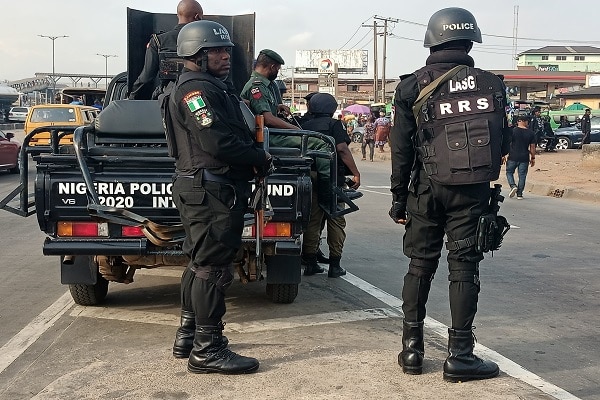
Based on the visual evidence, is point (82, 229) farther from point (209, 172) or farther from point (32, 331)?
point (209, 172)

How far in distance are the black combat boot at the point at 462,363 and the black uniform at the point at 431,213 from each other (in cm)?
6

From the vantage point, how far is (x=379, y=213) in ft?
41.3

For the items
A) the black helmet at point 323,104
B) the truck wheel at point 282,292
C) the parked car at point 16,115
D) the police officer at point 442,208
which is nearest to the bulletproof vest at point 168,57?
the black helmet at point 323,104

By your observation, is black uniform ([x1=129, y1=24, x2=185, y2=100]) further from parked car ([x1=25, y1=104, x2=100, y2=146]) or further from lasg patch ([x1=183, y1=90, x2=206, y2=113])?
parked car ([x1=25, y1=104, x2=100, y2=146])

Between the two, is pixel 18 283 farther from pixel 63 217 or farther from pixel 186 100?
pixel 186 100

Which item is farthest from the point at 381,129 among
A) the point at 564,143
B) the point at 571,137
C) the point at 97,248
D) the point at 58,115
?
the point at 97,248

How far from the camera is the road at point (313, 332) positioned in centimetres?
413

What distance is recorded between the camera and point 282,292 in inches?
237

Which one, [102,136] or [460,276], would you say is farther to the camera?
[102,136]

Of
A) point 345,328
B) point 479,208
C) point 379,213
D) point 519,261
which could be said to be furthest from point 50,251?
point 379,213

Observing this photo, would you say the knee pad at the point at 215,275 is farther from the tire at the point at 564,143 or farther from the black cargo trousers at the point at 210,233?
the tire at the point at 564,143

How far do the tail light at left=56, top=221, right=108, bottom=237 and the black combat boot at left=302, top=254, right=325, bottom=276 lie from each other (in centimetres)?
267

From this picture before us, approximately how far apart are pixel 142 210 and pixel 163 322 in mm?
968

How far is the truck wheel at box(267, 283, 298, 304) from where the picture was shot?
5.98 m
